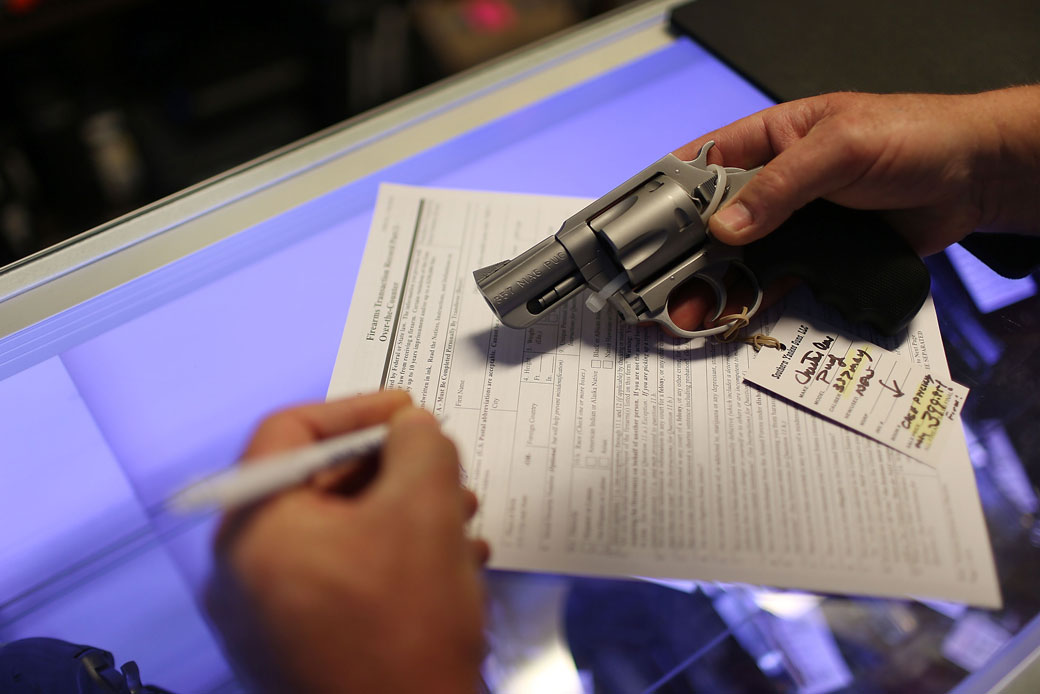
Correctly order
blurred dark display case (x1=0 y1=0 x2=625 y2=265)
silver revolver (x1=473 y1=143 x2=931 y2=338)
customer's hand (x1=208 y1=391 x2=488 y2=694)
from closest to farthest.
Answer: customer's hand (x1=208 y1=391 x2=488 y2=694)
silver revolver (x1=473 y1=143 x2=931 y2=338)
blurred dark display case (x1=0 y1=0 x2=625 y2=265)

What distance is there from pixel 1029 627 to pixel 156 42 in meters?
1.79

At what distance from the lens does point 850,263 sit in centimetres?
72

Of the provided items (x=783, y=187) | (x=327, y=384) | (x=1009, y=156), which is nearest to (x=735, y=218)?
(x=783, y=187)

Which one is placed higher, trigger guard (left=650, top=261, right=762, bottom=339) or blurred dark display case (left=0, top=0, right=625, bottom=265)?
blurred dark display case (left=0, top=0, right=625, bottom=265)

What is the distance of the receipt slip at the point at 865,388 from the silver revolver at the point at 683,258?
0.04 m

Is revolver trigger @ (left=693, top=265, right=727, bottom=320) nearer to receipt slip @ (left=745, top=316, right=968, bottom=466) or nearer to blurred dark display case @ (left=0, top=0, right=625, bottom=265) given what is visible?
receipt slip @ (left=745, top=316, right=968, bottom=466)

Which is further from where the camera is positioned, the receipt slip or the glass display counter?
the receipt slip

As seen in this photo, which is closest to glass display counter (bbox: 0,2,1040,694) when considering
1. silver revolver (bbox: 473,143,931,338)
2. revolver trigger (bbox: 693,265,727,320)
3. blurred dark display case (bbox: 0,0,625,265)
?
silver revolver (bbox: 473,143,931,338)

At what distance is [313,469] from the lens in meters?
0.46

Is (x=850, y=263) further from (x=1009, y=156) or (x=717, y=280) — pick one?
(x=1009, y=156)

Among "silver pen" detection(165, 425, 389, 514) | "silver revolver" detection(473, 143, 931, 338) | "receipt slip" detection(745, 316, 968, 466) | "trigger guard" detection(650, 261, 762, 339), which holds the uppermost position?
"silver pen" detection(165, 425, 389, 514)

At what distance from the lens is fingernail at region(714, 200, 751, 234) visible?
2.29 ft

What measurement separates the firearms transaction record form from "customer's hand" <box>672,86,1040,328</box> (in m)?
0.12

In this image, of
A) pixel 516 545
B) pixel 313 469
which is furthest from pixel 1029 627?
pixel 313 469
